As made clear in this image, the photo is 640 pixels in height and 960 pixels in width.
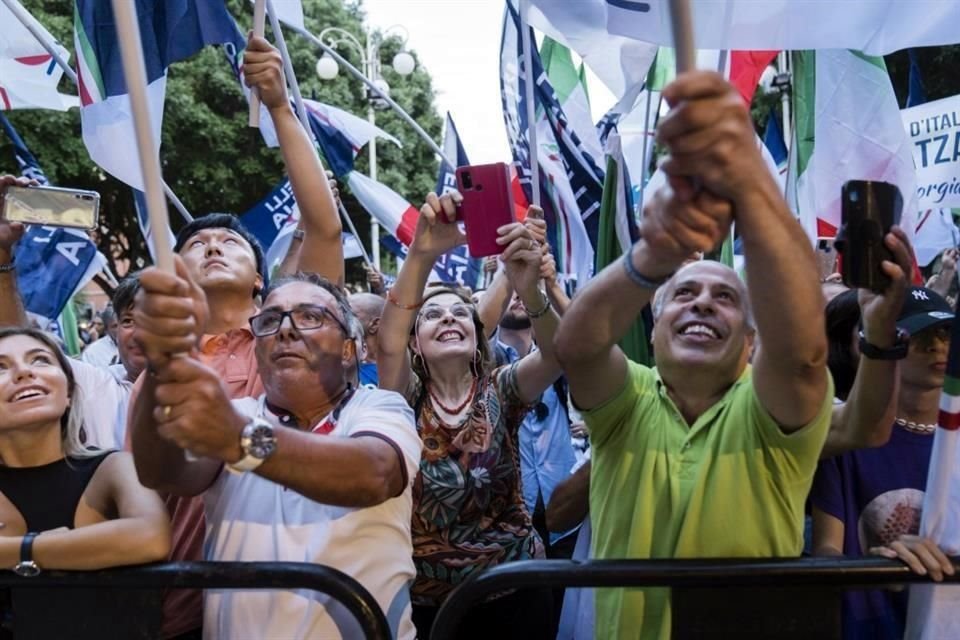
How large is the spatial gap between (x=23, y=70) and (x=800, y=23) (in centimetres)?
535

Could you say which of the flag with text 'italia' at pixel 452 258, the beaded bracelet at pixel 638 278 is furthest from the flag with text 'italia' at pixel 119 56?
the flag with text 'italia' at pixel 452 258

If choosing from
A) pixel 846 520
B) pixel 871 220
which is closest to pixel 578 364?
pixel 871 220

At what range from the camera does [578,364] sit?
89.4 inches

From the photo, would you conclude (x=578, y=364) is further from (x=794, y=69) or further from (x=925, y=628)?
(x=794, y=69)

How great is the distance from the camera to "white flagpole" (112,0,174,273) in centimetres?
169

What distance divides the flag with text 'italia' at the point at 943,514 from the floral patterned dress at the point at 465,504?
1.25m

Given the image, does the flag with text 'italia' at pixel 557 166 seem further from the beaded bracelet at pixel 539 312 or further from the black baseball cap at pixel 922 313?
the black baseball cap at pixel 922 313

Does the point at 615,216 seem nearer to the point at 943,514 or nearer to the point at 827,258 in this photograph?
the point at 827,258

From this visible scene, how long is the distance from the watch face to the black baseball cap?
5.53ft

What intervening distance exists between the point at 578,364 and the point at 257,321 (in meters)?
0.88

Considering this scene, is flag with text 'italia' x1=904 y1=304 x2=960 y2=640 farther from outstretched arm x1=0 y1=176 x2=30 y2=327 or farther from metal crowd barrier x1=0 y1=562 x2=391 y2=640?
outstretched arm x1=0 y1=176 x2=30 y2=327

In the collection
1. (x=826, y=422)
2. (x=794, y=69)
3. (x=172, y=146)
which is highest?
(x=172, y=146)

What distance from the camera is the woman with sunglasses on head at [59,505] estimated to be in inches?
86.5

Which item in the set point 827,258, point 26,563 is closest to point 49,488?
point 26,563
